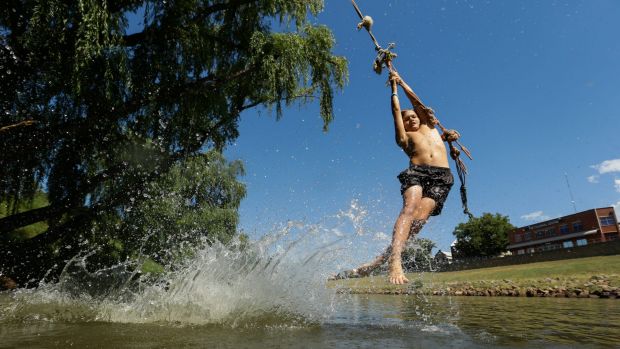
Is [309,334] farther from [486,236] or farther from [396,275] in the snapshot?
[486,236]

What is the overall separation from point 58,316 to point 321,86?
26.6ft

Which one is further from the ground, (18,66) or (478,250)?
(478,250)

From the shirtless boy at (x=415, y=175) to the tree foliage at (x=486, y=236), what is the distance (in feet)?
208

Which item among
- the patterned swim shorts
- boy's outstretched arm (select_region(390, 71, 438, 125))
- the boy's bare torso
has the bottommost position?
the patterned swim shorts

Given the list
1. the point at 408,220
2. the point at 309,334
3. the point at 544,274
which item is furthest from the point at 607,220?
the point at 309,334

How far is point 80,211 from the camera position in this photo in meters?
10.1

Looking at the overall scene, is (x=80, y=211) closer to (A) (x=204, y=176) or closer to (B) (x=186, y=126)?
(B) (x=186, y=126)

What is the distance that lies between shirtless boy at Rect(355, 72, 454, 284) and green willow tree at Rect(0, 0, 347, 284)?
5115mm

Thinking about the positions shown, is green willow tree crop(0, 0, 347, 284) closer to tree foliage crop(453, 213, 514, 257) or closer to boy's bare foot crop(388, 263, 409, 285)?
boy's bare foot crop(388, 263, 409, 285)

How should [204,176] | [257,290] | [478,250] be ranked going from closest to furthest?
[257,290] < [204,176] < [478,250]

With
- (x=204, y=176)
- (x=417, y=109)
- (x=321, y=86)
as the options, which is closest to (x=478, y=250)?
(x=204, y=176)

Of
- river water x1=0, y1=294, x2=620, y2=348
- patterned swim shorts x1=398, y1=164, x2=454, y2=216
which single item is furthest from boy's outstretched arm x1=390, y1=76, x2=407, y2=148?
river water x1=0, y1=294, x2=620, y2=348

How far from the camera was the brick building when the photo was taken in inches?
2120

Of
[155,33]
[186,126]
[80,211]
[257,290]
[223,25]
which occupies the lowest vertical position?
[257,290]
